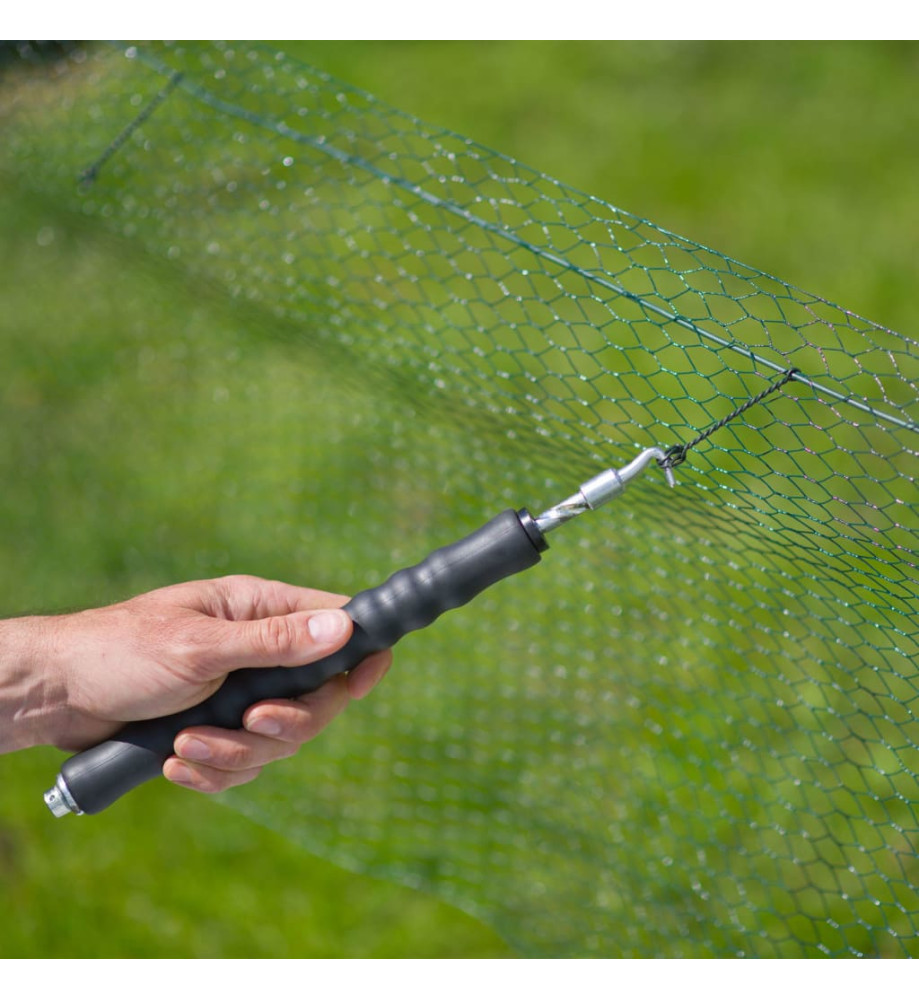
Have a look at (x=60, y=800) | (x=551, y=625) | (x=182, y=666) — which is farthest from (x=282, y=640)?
(x=551, y=625)

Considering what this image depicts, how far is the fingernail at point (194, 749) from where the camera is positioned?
1357 mm

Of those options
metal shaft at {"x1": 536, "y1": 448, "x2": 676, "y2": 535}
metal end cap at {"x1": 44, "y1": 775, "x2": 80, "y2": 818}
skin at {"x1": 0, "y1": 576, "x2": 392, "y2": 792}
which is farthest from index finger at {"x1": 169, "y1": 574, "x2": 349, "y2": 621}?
metal shaft at {"x1": 536, "y1": 448, "x2": 676, "y2": 535}

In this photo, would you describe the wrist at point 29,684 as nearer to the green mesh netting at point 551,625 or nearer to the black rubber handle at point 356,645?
the black rubber handle at point 356,645

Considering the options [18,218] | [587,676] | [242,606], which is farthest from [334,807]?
[18,218]

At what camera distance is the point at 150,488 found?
265cm

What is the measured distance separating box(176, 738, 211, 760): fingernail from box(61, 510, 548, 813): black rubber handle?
2cm

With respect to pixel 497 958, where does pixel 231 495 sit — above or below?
above

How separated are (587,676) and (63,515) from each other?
1336 millimetres

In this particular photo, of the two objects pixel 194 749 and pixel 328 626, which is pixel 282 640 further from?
pixel 194 749

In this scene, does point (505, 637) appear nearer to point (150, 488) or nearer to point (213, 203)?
point (150, 488)

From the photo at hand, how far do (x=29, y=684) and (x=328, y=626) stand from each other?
0.49m

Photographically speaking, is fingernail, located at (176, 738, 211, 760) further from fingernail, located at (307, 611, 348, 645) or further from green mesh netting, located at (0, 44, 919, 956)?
green mesh netting, located at (0, 44, 919, 956)

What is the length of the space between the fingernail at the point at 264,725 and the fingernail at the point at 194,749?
6cm

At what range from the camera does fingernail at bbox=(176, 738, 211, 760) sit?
4.45ft
